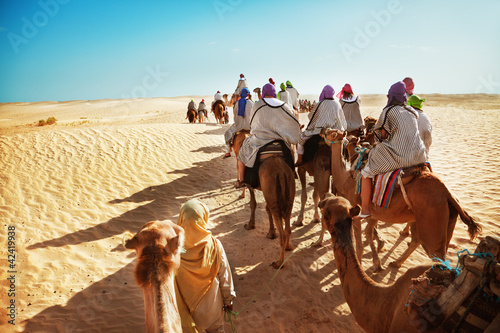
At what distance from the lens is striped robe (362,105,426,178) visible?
3953 millimetres

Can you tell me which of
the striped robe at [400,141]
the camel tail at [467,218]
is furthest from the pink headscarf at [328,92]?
the camel tail at [467,218]

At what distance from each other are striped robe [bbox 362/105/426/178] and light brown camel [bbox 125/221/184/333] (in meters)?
3.40

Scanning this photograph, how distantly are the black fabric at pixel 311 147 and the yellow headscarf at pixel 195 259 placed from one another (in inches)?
158

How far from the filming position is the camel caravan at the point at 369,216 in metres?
1.64

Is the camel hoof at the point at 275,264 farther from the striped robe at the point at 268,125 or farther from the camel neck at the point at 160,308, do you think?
the camel neck at the point at 160,308

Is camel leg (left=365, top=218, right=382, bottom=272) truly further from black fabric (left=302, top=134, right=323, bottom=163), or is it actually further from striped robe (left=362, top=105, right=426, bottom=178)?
black fabric (left=302, top=134, right=323, bottom=163)

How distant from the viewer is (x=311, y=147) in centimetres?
642

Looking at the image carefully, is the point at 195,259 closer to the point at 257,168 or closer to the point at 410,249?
the point at 257,168

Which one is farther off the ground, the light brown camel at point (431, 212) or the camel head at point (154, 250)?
the camel head at point (154, 250)

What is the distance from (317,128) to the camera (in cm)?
625

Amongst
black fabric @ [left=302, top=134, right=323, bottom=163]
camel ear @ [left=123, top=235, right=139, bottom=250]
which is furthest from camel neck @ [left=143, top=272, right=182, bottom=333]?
black fabric @ [left=302, top=134, right=323, bottom=163]

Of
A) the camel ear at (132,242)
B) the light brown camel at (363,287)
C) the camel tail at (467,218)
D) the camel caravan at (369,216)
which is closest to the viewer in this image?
→ the camel caravan at (369,216)

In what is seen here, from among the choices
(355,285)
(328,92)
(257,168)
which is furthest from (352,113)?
(355,285)

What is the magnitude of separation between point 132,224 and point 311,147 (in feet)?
16.4
